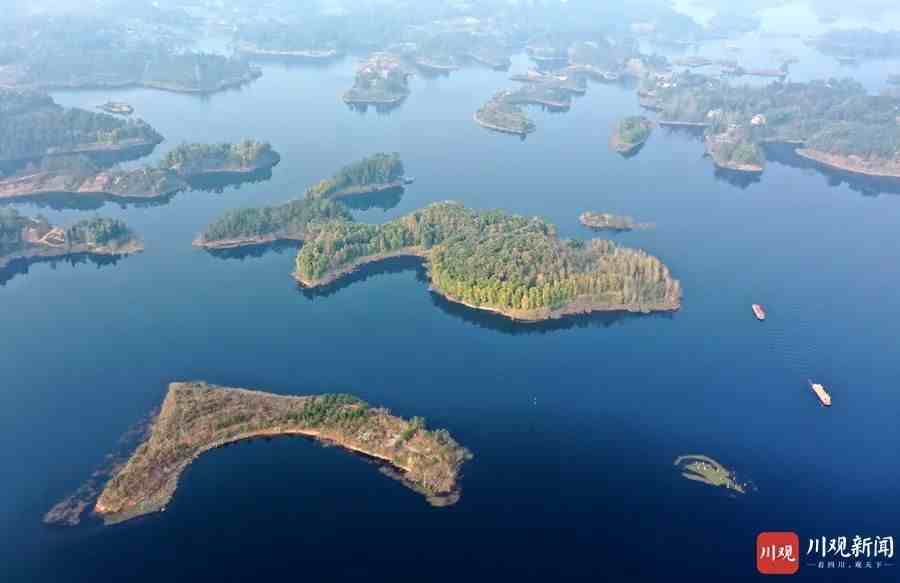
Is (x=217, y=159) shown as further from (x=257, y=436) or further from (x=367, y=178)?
(x=257, y=436)

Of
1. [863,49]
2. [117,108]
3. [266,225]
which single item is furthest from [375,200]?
[863,49]

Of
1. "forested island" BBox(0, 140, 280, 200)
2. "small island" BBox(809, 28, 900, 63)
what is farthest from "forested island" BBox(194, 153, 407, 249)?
"small island" BBox(809, 28, 900, 63)

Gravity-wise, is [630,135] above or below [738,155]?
above

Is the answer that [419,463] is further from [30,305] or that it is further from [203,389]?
[30,305]

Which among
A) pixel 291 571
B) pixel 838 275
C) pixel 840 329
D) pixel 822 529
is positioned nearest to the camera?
pixel 291 571

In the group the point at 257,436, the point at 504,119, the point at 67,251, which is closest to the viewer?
the point at 257,436

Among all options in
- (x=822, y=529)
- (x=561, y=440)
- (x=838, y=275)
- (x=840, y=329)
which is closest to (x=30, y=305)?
(x=561, y=440)
